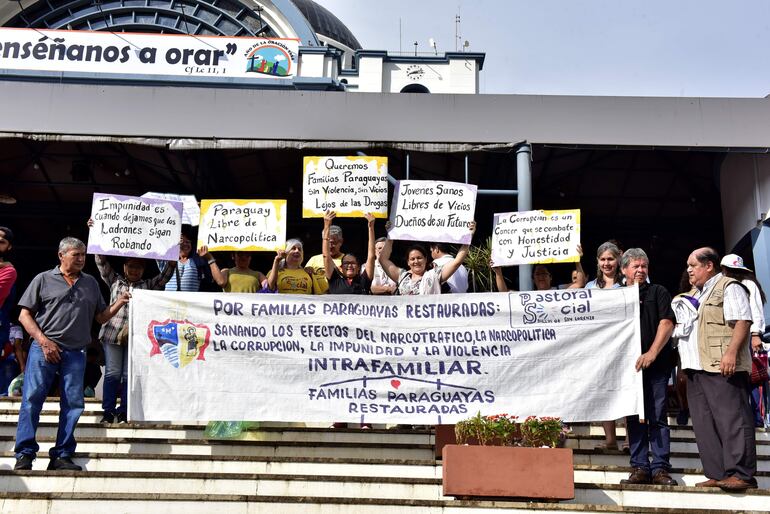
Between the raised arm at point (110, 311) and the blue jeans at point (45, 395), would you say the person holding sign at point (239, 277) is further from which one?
the blue jeans at point (45, 395)

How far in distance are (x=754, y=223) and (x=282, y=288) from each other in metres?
6.56

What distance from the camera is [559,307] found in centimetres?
Result: 689

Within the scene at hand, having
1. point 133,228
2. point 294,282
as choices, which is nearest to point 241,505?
point 294,282

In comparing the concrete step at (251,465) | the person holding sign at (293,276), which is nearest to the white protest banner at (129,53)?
the person holding sign at (293,276)

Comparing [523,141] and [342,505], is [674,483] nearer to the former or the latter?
[342,505]

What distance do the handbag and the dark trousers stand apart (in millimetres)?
1530

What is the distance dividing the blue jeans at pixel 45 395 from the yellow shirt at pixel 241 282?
1772mm

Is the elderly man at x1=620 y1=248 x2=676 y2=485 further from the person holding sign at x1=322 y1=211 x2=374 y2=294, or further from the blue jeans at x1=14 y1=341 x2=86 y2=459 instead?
the blue jeans at x1=14 y1=341 x2=86 y2=459

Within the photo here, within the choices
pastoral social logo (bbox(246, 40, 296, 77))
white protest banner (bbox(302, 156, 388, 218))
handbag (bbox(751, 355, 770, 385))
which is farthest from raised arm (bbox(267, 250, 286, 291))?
pastoral social logo (bbox(246, 40, 296, 77))

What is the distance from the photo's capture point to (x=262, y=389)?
682cm

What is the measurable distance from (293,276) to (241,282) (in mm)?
483

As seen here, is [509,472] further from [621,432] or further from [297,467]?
[621,432]

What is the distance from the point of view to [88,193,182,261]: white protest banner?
7.69m

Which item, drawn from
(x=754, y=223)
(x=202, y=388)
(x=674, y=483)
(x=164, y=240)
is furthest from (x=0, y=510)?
(x=754, y=223)
